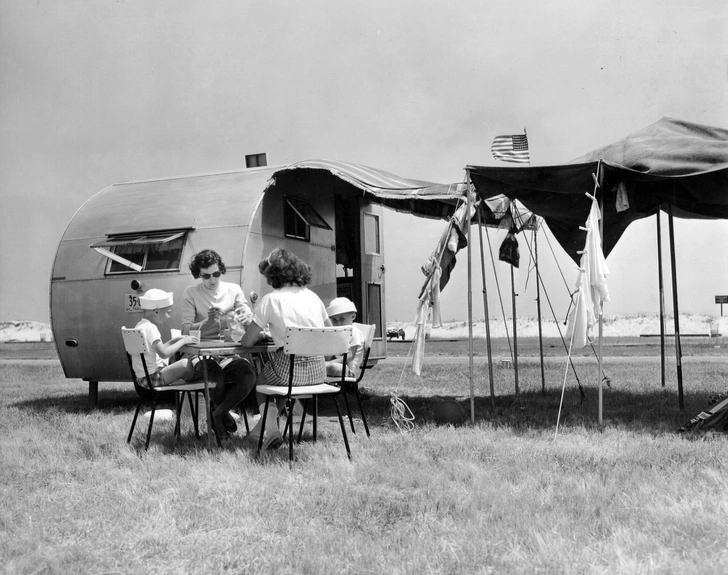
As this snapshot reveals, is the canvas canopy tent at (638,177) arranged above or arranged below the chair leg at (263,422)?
above

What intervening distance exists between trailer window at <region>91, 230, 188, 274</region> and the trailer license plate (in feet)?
1.05

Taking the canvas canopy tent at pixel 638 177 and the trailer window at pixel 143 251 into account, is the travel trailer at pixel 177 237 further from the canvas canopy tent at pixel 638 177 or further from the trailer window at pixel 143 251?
the canvas canopy tent at pixel 638 177

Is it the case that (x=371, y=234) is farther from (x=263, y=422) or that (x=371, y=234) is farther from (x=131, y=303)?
(x=263, y=422)

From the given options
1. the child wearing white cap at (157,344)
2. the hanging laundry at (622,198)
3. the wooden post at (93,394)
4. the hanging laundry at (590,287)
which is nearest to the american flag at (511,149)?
the hanging laundry at (622,198)

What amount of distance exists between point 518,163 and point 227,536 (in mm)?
5659

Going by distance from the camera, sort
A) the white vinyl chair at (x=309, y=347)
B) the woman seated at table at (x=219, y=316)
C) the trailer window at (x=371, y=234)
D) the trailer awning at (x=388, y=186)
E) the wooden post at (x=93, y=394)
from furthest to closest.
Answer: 1. the trailer window at (x=371, y=234)
2. the wooden post at (x=93, y=394)
3. the trailer awning at (x=388, y=186)
4. the woman seated at table at (x=219, y=316)
5. the white vinyl chair at (x=309, y=347)

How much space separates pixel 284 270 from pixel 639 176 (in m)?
3.53

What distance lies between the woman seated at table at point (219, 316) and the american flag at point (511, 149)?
10.4 feet

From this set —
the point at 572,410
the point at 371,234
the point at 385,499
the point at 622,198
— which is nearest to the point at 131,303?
the point at 371,234

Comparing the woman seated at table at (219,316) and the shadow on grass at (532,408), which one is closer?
the woman seated at table at (219,316)

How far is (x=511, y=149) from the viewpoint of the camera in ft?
28.0

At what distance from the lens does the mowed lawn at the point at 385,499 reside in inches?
144

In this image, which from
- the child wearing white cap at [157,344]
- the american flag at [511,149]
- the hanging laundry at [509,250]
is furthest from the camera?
the hanging laundry at [509,250]

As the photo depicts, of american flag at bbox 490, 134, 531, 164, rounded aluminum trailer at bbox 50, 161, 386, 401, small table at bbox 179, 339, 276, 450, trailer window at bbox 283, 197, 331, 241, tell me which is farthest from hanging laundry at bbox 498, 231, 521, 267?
small table at bbox 179, 339, 276, 450
